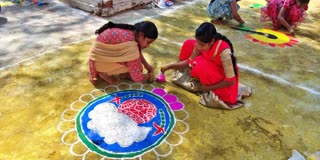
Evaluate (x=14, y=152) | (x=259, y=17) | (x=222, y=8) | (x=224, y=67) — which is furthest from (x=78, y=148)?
(x=259, y=17)

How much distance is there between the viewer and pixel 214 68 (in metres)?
2.52

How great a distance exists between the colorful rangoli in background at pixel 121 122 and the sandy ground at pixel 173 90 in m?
0.05

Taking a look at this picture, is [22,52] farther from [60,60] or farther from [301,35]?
[301,35]

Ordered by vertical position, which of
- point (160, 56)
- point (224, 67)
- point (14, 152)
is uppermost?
point (224, 67)

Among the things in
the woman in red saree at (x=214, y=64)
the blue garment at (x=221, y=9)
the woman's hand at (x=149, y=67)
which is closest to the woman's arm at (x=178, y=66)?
the woman in red saree at (x=214, y=64)

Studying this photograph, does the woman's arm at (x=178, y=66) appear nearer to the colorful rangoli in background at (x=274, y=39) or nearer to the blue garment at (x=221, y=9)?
the colorful rangoli in background at (x=274, y=39)

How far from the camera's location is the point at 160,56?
3.46m

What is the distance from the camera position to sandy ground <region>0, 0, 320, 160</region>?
208 cm

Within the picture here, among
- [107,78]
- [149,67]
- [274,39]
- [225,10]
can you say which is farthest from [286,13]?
[107,78]

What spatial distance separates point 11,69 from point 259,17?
4274mm

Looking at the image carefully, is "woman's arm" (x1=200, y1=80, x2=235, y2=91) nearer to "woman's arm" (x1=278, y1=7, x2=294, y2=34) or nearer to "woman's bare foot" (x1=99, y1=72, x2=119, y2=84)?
"woman's bare foot" (x1=99, y1=72, x2=119, y2=84)

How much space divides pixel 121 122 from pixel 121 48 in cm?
70

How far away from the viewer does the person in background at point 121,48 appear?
8.26 feet

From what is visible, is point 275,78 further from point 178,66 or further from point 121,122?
point 121,122
